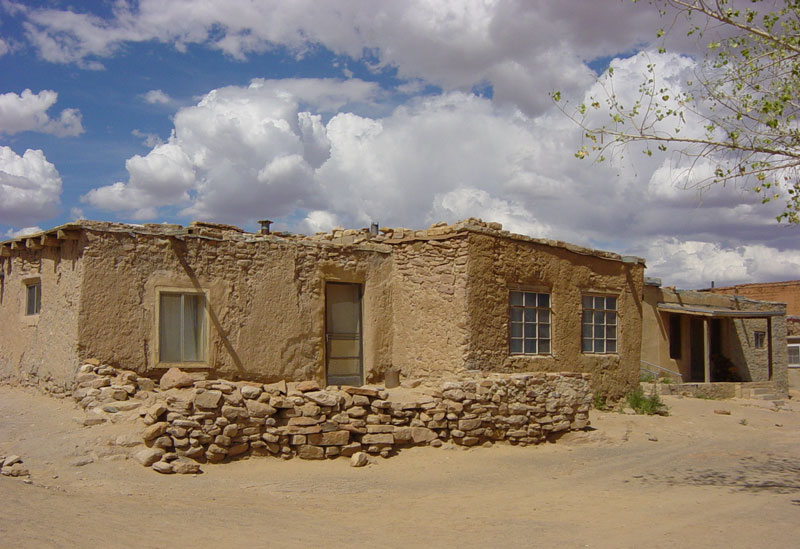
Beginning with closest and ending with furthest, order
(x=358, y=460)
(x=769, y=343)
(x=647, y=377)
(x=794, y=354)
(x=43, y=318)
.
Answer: (x=358, y=460)
(x=43, y=318)
(x=647, y=377)
(x=769, y=343)
(x=794, y=354)

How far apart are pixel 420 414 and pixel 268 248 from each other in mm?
3857

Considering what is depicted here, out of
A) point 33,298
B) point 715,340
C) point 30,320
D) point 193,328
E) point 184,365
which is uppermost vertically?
point 33,298

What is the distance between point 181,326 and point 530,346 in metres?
6.41

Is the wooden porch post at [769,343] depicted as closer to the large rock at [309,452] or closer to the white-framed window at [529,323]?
the white-framed window at [529,323]

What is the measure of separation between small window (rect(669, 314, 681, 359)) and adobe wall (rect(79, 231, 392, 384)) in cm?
1064

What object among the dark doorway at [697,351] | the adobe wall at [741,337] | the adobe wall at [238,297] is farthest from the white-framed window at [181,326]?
the dark doorway at [697,351]

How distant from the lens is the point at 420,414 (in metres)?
10.9

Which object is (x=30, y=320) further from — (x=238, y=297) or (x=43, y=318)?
(x=238, y=297)

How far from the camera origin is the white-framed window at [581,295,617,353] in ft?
49.2

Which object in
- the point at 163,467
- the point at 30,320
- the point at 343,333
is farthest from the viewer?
the point at 343,333

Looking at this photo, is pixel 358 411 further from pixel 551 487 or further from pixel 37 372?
pixel 37 372

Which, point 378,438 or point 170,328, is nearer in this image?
point 378,438

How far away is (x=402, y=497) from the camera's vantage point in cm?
854

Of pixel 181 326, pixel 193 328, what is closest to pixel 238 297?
pixel 193 328
